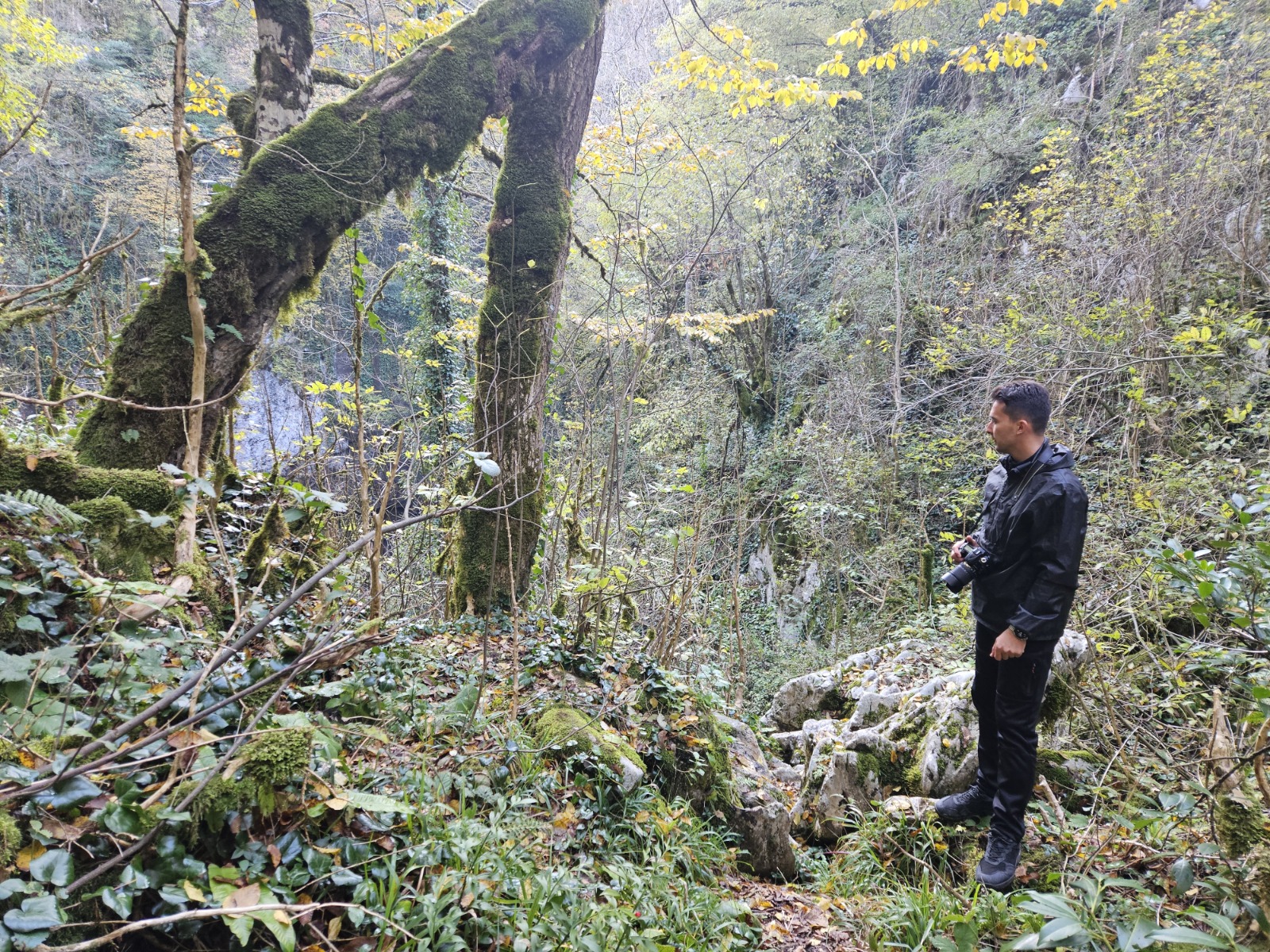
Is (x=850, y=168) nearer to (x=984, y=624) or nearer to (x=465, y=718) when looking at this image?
(x=984, y=624)

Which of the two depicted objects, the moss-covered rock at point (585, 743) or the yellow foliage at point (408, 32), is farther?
the yellow foliage at point (408, 32)

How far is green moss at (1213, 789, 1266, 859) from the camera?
197cm

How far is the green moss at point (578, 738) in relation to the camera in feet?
9.80

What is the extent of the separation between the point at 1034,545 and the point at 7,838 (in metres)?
3.60

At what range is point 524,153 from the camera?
16.1 feet

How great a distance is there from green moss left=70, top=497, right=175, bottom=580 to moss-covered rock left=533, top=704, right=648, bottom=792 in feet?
6.25

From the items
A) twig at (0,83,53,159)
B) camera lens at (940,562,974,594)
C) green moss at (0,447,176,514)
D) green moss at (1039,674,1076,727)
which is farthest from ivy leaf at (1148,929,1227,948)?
green moss at (0,447,176,514)

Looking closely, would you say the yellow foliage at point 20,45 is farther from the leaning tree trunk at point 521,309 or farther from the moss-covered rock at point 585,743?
the moss-covered rock at point 585,743

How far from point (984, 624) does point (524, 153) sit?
483 cm

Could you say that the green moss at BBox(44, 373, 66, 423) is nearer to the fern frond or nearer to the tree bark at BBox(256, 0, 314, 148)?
the tree bark at BBox(256, 0, 314, 148)

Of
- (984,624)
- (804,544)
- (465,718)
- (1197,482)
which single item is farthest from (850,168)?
(465,718)

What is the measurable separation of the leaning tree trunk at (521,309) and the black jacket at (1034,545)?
305cm

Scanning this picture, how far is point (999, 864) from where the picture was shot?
2779mm

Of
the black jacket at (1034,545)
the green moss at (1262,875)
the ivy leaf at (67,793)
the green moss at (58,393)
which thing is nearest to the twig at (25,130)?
the ivy leaf at (67,793)
